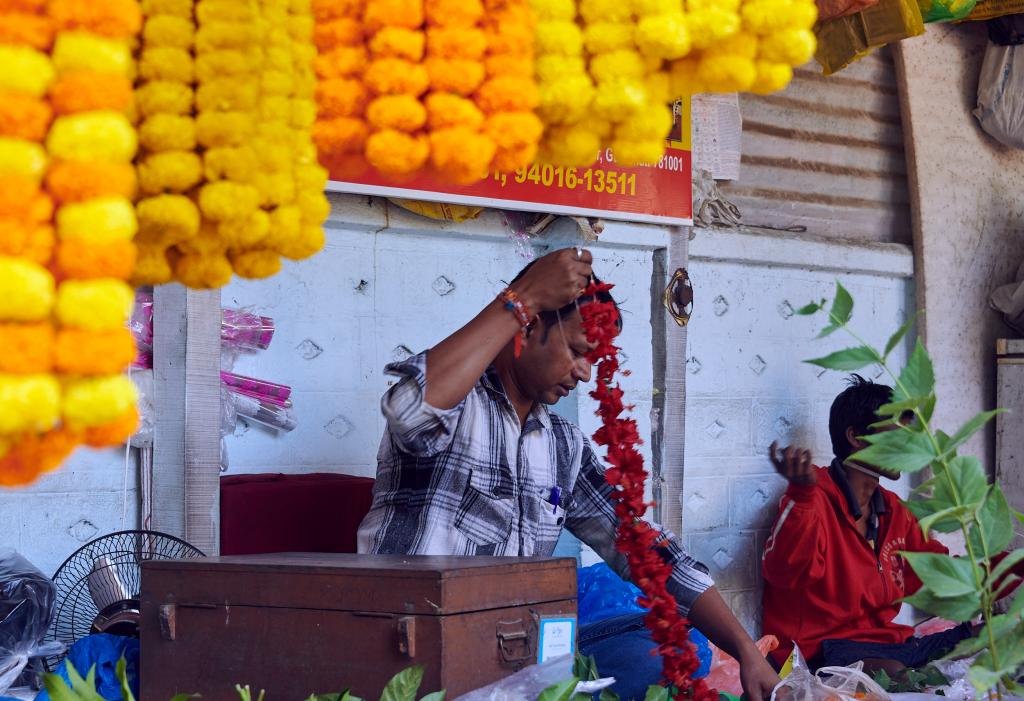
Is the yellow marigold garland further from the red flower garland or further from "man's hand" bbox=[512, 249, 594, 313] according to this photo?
"man's hand" bbox=[512, 249, 594, 313]

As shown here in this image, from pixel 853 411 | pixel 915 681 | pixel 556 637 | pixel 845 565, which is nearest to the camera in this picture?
pixel 556 637

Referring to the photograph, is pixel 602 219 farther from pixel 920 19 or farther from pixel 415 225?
pixel 920 19

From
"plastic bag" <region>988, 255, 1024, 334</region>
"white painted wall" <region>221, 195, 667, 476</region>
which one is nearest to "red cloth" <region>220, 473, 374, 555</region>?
"white painted wall" <region>221, 195, 667, 476</region>

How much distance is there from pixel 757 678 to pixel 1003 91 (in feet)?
11.0

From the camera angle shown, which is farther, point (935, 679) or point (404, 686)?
point (935, 679)

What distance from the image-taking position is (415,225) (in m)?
3.46

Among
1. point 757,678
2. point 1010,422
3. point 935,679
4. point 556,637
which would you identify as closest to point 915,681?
point 935,679

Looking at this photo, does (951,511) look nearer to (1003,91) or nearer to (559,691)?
(559,691)

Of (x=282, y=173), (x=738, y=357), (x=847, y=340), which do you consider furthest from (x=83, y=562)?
(x=847, y=340)

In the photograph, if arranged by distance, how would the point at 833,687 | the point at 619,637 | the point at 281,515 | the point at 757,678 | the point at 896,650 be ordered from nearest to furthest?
the point at 833,687 < the point at 757,678 < the point at 619,637 < the point at 281,515 < the point at 896,650

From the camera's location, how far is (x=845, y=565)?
401 cm

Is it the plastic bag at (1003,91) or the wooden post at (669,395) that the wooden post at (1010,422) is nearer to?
the plastic bag at (1003,91)

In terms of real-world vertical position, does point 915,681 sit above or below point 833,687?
below

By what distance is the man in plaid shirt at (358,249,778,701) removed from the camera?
7.68ft
